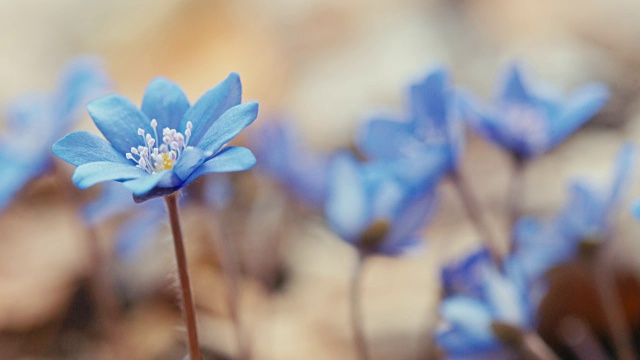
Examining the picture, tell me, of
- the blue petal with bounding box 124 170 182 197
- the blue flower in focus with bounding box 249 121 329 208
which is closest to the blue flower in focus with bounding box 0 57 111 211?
the blue flower in focus with bounding box 249 121 329 208

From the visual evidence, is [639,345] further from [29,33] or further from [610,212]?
[29,33]

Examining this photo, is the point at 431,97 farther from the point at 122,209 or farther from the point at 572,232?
the point at 122,209

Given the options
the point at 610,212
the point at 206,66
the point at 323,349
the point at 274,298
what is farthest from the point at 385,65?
the point at 610,212

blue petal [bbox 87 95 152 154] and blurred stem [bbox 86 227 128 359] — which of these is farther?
blurred stem [bbox 86 227 128 359]

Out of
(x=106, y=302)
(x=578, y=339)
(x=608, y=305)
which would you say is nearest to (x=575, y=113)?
(x=608, y=305)

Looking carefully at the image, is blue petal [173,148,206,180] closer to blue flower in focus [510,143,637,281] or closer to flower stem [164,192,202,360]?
flower stem [164,192,202,360]
